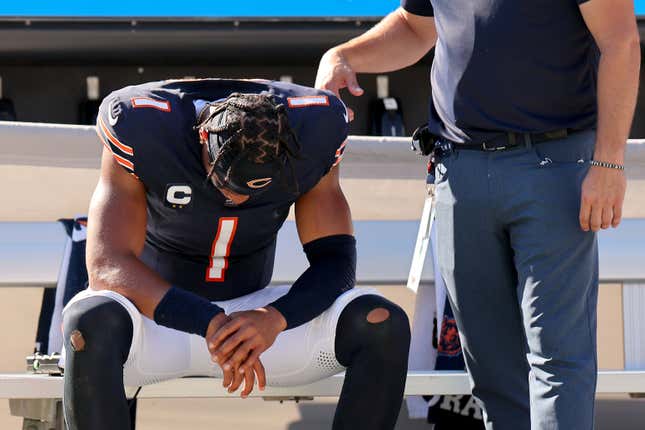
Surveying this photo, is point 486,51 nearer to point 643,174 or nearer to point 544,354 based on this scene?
point 544,354

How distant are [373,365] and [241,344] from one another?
251mm

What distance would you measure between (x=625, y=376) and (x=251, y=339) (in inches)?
34.3

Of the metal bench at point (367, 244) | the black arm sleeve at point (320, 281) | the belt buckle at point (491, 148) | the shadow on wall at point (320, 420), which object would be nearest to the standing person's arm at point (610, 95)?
the belt buckle at point (491, 148)

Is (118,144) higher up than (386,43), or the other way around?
(386,43)

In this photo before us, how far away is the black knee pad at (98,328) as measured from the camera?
5.89 feet

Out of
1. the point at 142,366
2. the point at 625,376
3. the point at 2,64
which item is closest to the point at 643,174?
the point at 625,376

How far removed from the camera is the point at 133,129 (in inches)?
76.4

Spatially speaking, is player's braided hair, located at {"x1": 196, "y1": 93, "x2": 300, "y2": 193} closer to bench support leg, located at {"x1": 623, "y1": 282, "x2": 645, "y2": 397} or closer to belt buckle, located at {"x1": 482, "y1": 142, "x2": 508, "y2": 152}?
belt buckle, located at {"x1": 482, "y1": 142, "x2": 508, "y2": 152}

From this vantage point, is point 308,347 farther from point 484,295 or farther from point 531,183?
point 531,183

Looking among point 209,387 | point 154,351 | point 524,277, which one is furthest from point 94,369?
point 524,277

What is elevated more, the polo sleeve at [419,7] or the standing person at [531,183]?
the polo sleeve at [419,7]

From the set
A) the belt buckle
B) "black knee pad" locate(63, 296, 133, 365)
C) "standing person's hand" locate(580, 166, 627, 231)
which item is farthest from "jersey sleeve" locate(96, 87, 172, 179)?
"standing person's hand" locate(580, 166, 627, 231)

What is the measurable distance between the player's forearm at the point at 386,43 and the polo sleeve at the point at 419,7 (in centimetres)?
4

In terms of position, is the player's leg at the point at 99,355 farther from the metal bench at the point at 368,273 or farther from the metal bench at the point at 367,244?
the metal bench at the point at 367,244
